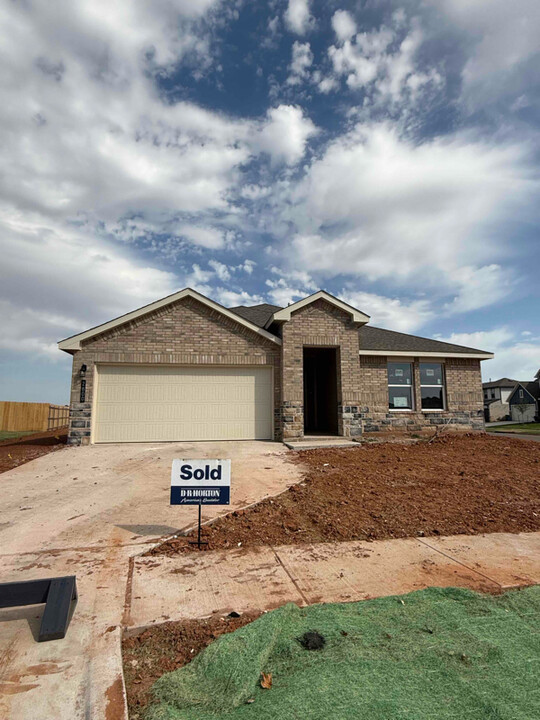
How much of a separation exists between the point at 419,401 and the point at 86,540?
13.2m

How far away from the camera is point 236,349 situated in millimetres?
13453

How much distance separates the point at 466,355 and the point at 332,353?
5.37 meters

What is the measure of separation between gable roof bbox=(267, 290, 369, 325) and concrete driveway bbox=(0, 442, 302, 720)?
4.59m

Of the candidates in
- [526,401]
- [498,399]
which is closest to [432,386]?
[526,401]

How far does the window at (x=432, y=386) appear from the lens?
15703 millimetres

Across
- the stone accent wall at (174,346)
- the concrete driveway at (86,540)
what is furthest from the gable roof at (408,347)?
the concrete driveway at (86,540)

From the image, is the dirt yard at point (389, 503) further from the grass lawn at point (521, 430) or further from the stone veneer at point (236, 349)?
the grass lawn at point (521, 430)

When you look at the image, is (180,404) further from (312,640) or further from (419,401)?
(312,640)

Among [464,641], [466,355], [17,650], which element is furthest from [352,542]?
[466,355]

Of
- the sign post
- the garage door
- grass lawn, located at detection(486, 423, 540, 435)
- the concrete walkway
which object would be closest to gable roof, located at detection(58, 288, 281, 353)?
the garage door

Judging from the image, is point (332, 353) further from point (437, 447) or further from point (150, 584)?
point (150, 584)

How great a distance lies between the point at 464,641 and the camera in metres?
2.81

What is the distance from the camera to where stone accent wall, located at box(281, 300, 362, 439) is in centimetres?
1339

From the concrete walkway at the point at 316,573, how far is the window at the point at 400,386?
415 inches
